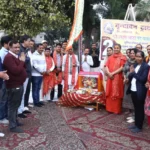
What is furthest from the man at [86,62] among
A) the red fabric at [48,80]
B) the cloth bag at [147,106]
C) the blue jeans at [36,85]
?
the cloth bag at [147,106]

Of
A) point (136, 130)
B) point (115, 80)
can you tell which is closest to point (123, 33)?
point (115, 80)

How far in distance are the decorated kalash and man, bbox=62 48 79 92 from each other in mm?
370

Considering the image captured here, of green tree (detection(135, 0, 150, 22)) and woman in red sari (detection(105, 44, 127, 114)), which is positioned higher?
green tree (detection(135, 0, 150, 22))

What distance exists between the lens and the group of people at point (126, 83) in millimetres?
3846

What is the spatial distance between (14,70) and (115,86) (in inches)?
84.0

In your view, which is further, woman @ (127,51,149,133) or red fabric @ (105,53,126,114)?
red fabric @ (105,53,126,114)

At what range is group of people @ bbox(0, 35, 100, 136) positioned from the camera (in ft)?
11.5

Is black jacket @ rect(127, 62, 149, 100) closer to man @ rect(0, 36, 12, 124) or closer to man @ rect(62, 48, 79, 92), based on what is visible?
man @ rect(0, 36, 12, 124)

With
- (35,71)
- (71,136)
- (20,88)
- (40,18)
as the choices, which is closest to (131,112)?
(71,136)

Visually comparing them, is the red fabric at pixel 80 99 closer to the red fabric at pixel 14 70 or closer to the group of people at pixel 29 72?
the group of people at pixel 29 72

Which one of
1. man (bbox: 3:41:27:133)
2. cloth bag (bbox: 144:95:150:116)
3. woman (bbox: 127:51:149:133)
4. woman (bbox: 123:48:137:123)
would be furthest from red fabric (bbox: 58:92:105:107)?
man (bbox: 3:41:27:133)

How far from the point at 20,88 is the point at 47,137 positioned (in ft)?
2.66

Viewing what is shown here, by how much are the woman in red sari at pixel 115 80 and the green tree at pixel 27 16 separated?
17.8ft

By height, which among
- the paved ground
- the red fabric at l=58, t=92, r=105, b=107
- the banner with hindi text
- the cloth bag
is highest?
the banner with hindi text
